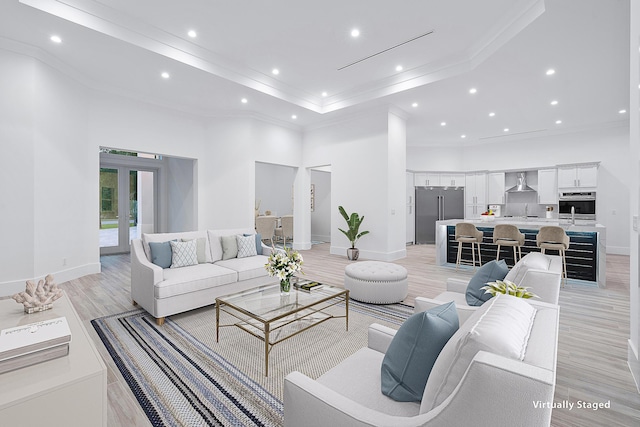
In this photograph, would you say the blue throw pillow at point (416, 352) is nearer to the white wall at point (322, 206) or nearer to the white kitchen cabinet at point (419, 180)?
the white wall at point (322, 206)

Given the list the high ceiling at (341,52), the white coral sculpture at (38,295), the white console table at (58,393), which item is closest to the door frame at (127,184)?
the high ceiling at (341,52)

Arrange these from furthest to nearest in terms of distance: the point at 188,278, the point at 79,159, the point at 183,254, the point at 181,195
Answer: the point at 181,195 → the point at 79,159 → the point at 183,254 → the point at 188,278

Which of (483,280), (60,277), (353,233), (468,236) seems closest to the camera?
(483,280)

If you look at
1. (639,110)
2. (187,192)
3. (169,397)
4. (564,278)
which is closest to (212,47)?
(187,192)

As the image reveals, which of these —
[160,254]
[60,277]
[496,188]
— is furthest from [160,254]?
[496,188]

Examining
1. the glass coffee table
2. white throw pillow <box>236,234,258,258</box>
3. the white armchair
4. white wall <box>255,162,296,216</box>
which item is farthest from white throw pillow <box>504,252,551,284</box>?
white wall <box>255,162,296,216</box>

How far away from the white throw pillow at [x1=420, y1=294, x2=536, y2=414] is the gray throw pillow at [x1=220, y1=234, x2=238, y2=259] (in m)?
3.59

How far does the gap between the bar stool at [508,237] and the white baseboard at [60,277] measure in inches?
273

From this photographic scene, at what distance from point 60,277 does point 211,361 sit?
3770mm

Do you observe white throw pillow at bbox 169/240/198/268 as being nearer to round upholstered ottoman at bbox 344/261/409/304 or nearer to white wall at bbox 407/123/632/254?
round upholstered ottoman at bbox 344/261/409/304

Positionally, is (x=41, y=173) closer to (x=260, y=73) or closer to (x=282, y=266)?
(x=260, y=73)

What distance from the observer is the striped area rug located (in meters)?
1.86

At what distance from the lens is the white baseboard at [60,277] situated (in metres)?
4.08

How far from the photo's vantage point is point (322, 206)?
1009cm
